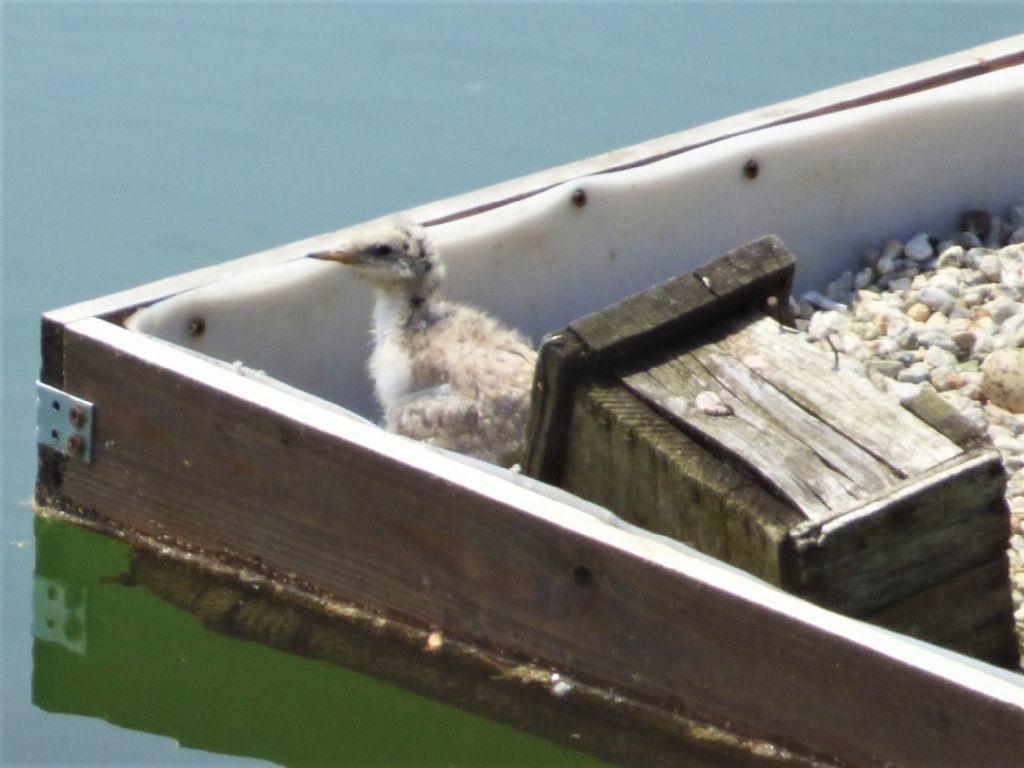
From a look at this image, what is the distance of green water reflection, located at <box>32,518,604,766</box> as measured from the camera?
4.29m

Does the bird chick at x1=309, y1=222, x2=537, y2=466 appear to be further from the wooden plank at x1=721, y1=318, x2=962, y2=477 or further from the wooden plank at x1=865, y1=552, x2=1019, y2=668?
the wooden plank at x1=865, y1=552, x2=1019, y2=668

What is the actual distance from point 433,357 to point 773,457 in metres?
1.25

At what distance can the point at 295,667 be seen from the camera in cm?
449

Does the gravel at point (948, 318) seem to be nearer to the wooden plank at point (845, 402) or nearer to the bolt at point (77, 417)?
the wooden plank at point (845, 402)

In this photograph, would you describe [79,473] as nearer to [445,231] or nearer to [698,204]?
[445,231]

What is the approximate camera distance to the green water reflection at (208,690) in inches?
169

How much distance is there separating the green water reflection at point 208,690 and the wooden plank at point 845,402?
3.08 ft

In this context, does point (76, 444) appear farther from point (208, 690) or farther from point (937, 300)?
point (937, 300)

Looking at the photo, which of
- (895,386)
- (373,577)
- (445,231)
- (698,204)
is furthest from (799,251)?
(373,577)

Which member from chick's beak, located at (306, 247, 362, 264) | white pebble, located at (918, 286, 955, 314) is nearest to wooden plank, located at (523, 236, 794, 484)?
chick's beak, located at (306, 247, 362, 264)

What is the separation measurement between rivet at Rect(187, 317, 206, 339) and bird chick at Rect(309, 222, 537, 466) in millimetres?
374

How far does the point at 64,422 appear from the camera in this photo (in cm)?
478

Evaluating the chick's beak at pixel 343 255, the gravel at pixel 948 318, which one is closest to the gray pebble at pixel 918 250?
the gravel at pixel 948 318

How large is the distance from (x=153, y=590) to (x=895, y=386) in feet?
6.89
